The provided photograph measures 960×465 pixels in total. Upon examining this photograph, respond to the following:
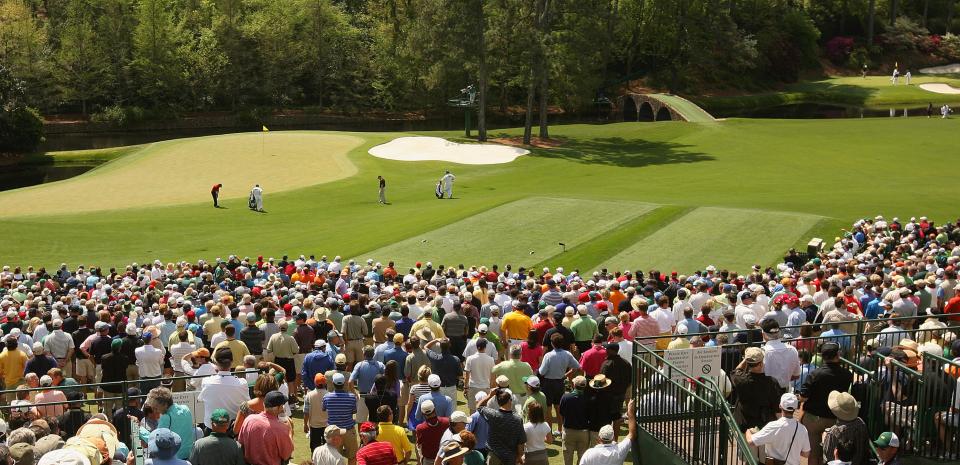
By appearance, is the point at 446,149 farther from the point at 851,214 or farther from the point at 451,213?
the point at 851,214

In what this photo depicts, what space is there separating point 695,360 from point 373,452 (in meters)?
4.14

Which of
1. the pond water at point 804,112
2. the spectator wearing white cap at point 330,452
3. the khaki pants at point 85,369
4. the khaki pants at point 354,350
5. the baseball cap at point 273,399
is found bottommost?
the khaki pants at point 85,369

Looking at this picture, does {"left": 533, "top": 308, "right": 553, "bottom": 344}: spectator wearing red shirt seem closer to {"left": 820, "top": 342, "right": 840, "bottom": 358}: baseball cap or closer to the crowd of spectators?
the crowd of spectators

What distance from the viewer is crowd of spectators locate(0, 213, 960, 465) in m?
9.98

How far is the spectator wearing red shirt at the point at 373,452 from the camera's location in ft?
31.4

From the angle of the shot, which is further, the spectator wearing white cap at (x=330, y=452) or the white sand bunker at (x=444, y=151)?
the white sand bunker at (x=444, y=151)

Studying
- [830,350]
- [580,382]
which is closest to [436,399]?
[580,382]

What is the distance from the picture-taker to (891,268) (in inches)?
840

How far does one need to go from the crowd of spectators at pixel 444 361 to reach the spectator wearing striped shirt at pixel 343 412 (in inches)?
1.1

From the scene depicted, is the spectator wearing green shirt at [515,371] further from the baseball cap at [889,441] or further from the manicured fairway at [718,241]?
the manicured fairway at [718,241]

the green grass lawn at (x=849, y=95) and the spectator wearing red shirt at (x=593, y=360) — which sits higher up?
the green grass lawn at (x=849, y=95)

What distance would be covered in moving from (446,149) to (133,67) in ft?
158

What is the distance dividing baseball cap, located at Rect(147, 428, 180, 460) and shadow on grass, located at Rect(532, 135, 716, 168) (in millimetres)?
43136

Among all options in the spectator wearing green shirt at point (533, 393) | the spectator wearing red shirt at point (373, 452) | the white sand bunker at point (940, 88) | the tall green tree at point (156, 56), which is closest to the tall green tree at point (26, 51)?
the tall green tree at point (156, 56)
